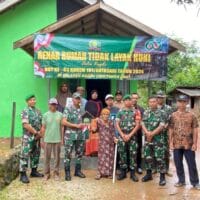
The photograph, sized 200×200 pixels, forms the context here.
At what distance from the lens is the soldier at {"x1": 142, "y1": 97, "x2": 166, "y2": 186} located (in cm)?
912

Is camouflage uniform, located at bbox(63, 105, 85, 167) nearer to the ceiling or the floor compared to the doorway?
nearer to the floor

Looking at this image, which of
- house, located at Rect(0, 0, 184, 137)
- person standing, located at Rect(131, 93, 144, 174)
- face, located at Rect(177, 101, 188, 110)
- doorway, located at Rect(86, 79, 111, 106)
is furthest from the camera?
doorway, located at Rect(86, 79, 111, 106)

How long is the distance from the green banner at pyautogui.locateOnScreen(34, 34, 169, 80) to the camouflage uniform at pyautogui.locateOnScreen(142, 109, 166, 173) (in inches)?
123

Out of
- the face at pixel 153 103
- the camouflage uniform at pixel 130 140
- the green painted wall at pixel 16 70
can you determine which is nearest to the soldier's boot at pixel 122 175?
the camouflage uniform at pixel 130 140

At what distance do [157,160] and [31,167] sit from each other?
2.55 metres

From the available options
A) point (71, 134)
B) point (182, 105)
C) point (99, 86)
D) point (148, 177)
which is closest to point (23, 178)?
point (71, 134)

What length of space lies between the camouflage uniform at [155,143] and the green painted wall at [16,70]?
577 cm

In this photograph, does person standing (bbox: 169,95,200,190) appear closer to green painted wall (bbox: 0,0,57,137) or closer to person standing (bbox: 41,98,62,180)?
person standing (bbox: 41,98,62,180)

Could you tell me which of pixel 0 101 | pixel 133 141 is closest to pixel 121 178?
pixel 133 141

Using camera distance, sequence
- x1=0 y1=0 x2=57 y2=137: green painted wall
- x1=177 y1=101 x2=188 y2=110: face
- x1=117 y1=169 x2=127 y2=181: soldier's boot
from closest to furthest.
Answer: x1=177 y1=101 x2=188 y2=110: face → x1=117 y1=169 x2=127 y2=181: soldier's boot → x1=0 y1=0 x2=57 y2=137: green painted wall

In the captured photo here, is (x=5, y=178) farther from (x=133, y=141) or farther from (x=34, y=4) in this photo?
(x=34, y=4)

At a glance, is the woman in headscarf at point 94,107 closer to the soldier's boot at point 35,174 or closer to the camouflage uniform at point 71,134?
the camouflage uniform at point 71,134

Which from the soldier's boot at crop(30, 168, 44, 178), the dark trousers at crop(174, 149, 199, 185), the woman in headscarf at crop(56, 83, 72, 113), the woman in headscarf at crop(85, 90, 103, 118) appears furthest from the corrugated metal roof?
the dark trousers at crop(174, 149, 199, 185)

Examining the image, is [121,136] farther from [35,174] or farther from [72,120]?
[35,174]
